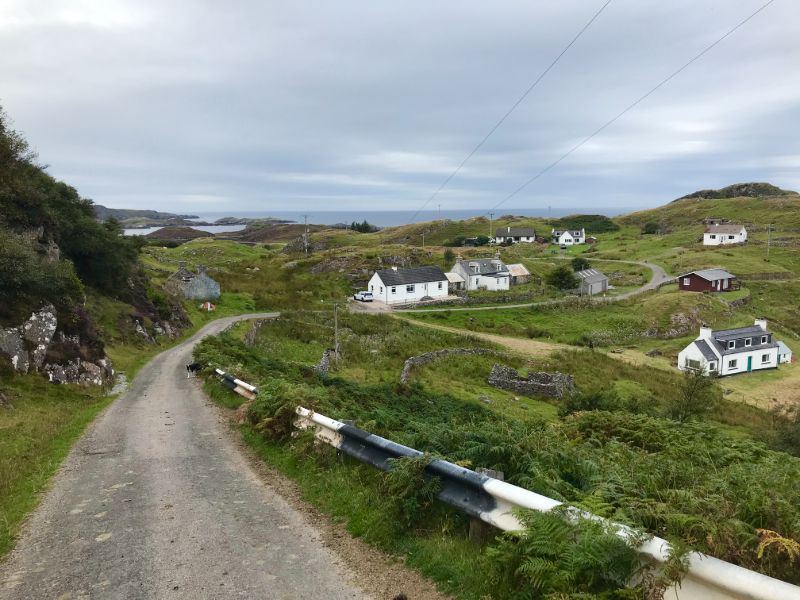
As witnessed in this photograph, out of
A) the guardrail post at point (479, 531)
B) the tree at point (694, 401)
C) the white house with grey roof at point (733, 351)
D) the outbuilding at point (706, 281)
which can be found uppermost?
the guardrail post at point (479, 531)

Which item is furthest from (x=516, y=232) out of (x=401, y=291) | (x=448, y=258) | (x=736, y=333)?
(x=736, y=333)

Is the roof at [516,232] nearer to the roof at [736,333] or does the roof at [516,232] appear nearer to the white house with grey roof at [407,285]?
the white house with grey roof at [407,285]

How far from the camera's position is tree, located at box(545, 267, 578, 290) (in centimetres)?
8989

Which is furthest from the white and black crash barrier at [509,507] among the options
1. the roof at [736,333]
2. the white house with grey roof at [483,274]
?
the white house with grey roof at [483,274]

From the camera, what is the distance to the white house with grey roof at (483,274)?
300 ft

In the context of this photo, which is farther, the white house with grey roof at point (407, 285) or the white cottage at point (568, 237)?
the white cottage at point (568, 237)

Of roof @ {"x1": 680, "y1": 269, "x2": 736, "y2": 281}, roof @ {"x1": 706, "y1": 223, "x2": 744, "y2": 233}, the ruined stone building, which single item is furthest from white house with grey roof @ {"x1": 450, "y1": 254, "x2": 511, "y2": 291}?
roof @ {"x1": 706, "y1": 223, "x2": 744, "y2": 233}

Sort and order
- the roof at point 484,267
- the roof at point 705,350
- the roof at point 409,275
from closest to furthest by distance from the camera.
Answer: the roof at point 705,350
the roof at point 409,275
the roof at point 484,267

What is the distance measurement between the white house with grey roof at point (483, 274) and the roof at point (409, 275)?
212 inches

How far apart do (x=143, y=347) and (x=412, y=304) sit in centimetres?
4604

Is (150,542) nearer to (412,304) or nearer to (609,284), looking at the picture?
(412,304)

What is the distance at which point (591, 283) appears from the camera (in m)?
89.8

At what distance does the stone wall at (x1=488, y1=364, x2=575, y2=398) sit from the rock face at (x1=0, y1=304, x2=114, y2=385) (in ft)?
86.6

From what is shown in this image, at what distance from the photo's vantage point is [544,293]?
88.8m
